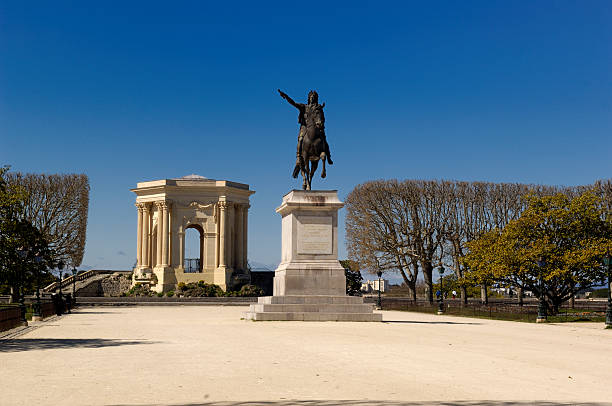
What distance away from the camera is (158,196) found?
244 ft

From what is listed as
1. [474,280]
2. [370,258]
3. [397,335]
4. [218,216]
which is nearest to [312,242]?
[397,335]

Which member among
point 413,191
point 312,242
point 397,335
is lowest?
point 397,335

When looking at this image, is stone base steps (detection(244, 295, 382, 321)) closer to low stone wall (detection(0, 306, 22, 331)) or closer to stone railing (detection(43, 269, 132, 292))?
low stone wall (detection(0, 306, 22, 331))

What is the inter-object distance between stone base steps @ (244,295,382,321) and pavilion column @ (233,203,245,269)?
5037 centimetres

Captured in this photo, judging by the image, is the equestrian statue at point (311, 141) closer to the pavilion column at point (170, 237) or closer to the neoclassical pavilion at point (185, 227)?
the neoclassical pavilion at point (185, 227)

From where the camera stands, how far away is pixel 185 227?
7475cm

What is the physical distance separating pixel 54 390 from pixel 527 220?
32.9 metres

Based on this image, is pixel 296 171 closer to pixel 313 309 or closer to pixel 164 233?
pixel 313 309

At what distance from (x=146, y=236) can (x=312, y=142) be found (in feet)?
161

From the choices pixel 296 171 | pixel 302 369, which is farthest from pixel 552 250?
pixel 302 369

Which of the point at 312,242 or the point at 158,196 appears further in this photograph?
the point at 158,196

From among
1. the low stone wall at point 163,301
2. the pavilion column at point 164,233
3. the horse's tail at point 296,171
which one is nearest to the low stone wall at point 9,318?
the horse's tail at point 296,171

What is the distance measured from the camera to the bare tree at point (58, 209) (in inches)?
2613

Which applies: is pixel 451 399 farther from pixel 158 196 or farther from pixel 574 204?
pixel 158 196
